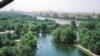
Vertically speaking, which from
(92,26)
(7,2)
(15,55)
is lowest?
(92,26)

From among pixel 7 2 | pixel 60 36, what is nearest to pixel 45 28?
pixel 60 36

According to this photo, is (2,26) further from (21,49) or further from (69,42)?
(21,49)

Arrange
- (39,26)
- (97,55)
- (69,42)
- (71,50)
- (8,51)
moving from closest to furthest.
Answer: (8,51) → (97,55) → (71,50) → (69,42) → (39,26)

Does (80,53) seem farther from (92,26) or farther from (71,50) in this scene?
(92,26)

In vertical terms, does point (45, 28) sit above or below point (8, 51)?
below

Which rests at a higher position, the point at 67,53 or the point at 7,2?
the point at 7,2

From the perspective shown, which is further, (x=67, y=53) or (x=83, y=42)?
(x=83, y=42)

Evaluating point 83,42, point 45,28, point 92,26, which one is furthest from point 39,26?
point 83,42

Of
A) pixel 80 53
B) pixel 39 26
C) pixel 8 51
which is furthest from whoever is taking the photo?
pixel 39 26

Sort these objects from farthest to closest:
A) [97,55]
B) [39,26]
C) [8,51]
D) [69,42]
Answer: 1. [39,26]
2. [69,42]
3. [97,55]
4. [8,51]
